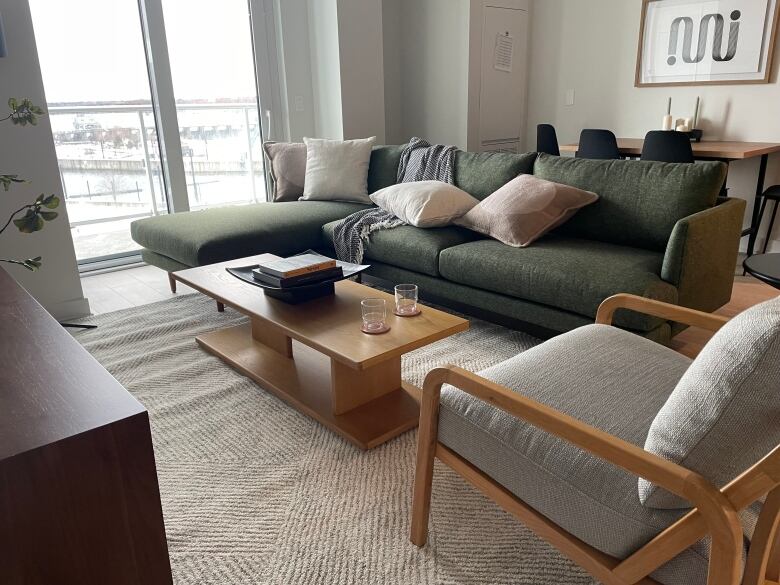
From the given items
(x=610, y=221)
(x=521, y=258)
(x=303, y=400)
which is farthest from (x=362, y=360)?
(x=610, y=221)

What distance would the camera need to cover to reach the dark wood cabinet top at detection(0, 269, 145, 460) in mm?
833

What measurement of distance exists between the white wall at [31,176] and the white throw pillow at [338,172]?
4.76 feet

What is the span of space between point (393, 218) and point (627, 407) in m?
2.08

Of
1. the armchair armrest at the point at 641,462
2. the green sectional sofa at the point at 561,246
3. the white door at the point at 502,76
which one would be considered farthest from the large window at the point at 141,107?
the armchair armrest at the point at 641,462

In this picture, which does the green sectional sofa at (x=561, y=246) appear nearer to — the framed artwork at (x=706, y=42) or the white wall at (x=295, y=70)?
the white wall at (x=295, y=70)

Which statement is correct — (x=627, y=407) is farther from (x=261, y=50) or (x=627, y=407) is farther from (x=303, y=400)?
(x=261, y=50)

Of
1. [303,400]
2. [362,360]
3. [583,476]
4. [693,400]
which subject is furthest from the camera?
[303,400]

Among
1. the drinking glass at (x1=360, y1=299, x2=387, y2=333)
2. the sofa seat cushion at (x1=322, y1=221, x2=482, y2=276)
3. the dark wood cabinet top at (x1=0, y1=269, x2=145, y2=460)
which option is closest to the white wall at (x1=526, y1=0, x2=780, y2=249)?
the sofa seat cushion at (x1=322, y1=221, x2=482, y2=276)

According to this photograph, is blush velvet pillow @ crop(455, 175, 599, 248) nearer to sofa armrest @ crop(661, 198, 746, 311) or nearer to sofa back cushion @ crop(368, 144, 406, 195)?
sofa armrest @ crop(661, 198, 746, 311)

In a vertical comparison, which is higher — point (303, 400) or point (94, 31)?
point (94, 31)

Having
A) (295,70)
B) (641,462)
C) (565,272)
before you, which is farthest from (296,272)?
(295,70)

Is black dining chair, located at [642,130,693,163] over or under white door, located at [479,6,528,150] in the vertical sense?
under

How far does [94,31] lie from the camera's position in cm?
379

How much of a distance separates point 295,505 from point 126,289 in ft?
8.16
